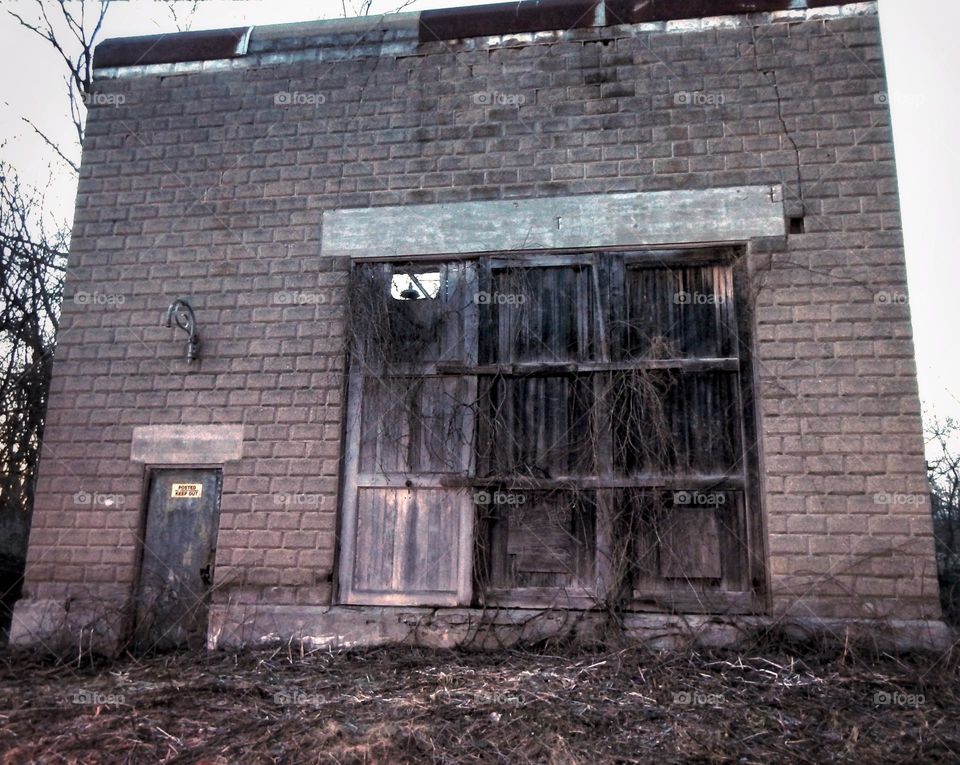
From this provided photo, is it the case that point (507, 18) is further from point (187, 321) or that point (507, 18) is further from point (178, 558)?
point (178, 558)

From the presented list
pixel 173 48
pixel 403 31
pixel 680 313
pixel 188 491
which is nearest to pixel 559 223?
pixel 680 313

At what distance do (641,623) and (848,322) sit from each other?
9.17ft

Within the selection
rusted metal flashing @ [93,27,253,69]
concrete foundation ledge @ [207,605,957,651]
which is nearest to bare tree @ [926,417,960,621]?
concrete foundation ledge @ [207,605,957,651]

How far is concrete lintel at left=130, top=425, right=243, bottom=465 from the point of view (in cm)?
681

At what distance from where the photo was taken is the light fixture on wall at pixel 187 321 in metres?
6.96

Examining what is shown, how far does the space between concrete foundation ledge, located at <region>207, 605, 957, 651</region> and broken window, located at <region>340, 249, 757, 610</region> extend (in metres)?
0.16

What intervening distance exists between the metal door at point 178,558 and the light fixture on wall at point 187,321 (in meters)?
1.02

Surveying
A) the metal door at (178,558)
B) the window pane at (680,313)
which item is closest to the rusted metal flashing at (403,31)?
the window pane at (680,313)

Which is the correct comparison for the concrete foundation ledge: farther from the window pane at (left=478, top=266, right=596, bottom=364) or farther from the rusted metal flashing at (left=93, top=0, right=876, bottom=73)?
the rusted metal flashing at (left=93, top=0, right=876, bottom=73)

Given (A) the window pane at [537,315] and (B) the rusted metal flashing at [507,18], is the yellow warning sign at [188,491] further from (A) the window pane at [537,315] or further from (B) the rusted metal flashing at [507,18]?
(B) the rusted metal flashing at [507,18]

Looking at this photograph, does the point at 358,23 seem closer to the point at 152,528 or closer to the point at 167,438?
the point at 167,438

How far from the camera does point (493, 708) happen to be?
4723 millimetres

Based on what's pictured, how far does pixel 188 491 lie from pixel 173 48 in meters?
4.18

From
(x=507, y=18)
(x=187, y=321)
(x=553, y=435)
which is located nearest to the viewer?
(x=553, y=435)
